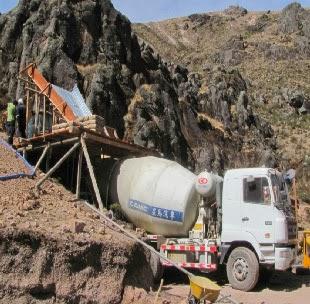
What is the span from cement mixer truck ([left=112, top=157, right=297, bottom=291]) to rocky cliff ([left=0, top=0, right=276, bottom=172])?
11.6 meters

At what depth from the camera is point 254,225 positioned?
43.8 feet

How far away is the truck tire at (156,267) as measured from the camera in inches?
511

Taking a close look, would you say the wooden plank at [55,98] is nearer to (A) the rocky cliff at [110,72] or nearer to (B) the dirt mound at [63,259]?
(B) the dirt mound at [63,259]

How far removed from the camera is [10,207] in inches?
449

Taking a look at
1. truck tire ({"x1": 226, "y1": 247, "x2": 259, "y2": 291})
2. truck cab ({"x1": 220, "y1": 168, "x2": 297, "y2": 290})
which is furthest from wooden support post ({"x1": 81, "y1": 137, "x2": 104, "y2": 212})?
truck tire ({"x1": 226, "y1": 247, "x2": 259, "y2": 291})

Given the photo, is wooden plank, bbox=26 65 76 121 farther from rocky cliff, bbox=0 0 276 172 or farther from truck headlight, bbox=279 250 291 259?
truck headlight, bbox=279 250 291 259

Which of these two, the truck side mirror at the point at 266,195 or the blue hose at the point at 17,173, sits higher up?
the blue hose at the point at 17,173

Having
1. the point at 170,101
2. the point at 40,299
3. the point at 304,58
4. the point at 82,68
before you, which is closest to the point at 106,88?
the point at 82,68

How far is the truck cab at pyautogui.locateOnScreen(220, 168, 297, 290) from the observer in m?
13.1

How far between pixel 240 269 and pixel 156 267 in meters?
2.11

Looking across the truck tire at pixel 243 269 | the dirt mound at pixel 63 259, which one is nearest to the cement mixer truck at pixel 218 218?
the truck tire at pixel 243 269

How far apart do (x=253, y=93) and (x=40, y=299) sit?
205ft

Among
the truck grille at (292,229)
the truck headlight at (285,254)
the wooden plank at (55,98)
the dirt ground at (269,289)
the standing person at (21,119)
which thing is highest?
the wooden plank at (55,98)

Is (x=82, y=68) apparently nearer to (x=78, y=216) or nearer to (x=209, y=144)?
(x=209, y=144)
